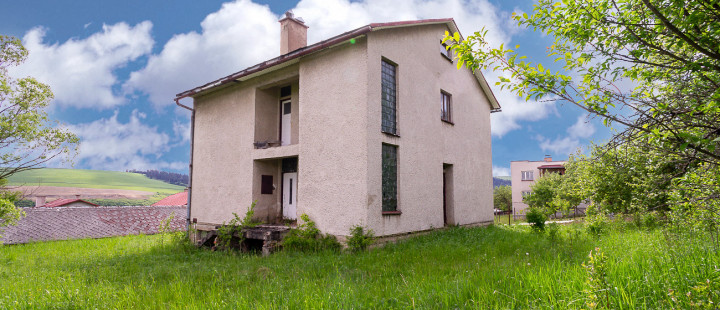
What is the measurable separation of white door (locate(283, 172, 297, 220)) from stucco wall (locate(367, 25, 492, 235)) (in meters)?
3.85

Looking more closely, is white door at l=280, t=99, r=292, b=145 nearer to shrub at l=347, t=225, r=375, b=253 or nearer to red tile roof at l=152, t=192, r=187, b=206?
shrub at l=347, t=225, r=375, b=253

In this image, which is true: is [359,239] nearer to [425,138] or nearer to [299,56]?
[425,138]

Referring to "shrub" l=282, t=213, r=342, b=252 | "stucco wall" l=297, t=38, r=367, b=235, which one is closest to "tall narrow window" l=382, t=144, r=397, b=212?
"stucco wall" l=297, t=38, r=367, b=235

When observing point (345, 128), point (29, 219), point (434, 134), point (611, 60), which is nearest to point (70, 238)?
point (29, 219)

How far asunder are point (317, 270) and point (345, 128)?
4093 millimetres

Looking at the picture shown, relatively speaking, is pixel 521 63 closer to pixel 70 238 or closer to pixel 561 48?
pixel 561 48

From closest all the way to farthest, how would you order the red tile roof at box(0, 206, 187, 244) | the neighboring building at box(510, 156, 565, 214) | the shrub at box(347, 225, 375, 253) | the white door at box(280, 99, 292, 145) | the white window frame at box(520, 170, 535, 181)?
1. the shrub at box(347, 225, 375, 253)
2. the white door at box(280, 99, 292, 145)
3. the red tile roof at box(0, 206, 187, 244)
4. the neighboring building at box(510, 156, 565, 214)
5. the white window frame at box(520, 170, 535, 181)

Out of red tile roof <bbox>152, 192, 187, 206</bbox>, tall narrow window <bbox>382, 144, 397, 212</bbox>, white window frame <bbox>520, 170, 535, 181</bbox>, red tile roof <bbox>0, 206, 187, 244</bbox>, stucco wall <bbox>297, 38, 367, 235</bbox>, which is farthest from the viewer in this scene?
white window frame <bbox>520, 170, 535, 181</bbox>

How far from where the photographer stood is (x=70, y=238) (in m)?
16.9

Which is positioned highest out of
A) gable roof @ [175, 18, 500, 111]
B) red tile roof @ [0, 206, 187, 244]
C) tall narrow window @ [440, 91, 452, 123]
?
gable roof @ [175, 18, 500, 111]

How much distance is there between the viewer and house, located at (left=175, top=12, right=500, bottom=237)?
9.85m

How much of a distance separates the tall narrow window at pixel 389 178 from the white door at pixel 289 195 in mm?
3662

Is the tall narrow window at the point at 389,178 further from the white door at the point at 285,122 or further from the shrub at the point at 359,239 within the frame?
the white door at the point at 285,122

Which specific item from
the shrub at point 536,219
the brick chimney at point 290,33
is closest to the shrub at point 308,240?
the brick chimney at point 290,33
